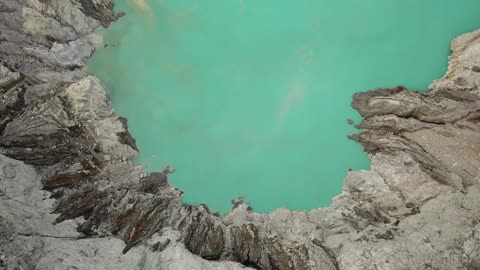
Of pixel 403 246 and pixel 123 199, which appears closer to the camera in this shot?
pixel 403 246

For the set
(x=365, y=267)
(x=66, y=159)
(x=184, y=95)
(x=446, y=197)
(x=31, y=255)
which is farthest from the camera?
(x=184, y=95)

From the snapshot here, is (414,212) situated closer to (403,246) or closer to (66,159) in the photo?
(403,246)

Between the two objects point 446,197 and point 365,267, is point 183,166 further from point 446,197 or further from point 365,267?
point 446,197

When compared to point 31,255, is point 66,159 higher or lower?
higher

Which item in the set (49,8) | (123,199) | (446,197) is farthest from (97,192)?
(446,197)

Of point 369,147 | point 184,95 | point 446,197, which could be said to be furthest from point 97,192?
point 446,197

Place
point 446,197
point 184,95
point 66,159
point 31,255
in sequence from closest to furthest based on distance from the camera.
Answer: point 31,255
point 446,197
point 66,159
point 184,95

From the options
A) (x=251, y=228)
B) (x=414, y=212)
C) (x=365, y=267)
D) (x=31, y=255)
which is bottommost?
(x=31, y=255)
